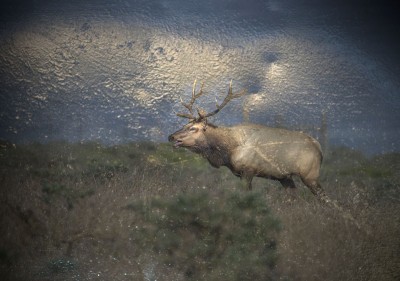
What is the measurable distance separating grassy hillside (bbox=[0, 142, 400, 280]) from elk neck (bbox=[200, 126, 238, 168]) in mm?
149

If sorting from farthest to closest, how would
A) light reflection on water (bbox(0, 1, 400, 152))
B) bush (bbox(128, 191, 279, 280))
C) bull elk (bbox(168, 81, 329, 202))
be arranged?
light reflection on water (bbox(0, 1, 400, 152)), bull elk (bbox(168, 81, 329, 202)), bush (bbox(128, 191, 279, 280))

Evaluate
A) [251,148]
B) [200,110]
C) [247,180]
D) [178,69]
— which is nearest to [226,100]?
[200,110]

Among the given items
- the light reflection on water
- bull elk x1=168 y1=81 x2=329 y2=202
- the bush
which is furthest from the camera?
the light reflection on water

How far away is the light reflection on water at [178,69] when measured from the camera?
262 inches

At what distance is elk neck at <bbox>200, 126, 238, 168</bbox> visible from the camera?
6715mm

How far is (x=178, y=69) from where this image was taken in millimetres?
6852

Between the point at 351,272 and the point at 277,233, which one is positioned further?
the point at 277,233

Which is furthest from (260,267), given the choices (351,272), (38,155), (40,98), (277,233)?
(40,98)

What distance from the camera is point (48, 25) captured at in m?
6.84

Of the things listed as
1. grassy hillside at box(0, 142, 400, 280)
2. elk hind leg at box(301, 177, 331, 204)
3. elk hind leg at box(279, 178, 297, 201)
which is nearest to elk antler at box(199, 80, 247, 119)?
grassy hillside at box(0, 142, 400, 280)

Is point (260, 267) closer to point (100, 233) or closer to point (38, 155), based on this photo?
point (100, 233)

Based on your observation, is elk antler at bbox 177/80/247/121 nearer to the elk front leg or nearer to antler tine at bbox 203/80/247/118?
antler tine at bbox 203/80/247/118

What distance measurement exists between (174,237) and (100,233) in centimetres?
89

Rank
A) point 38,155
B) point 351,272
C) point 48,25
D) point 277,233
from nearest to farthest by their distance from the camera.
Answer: point 351,272
point 277,233
point 38,155
point 48,25
